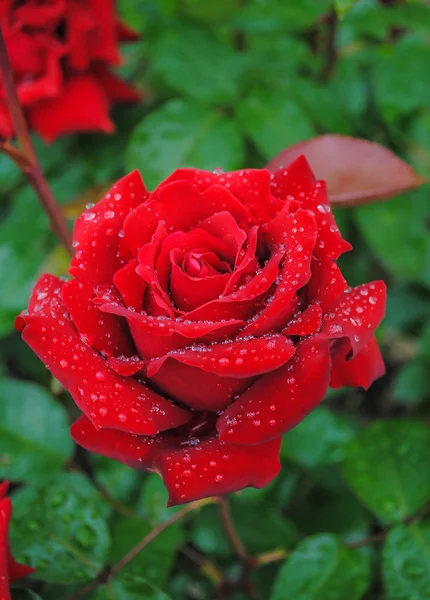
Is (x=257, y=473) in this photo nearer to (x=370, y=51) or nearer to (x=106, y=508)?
(x=106, y=508)

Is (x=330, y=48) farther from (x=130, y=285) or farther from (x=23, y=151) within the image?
(x=130, y=285)

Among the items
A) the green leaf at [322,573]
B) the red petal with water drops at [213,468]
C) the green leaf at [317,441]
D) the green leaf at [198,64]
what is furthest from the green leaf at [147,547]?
the green leaf at [198,64]

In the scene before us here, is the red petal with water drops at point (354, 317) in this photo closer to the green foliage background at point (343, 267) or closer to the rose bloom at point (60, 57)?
the green foliage background at point (343, 267)

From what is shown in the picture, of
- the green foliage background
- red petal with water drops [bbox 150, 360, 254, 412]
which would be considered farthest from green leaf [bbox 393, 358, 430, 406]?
red petal with water drops [bbox 150, 360, 254, 412]

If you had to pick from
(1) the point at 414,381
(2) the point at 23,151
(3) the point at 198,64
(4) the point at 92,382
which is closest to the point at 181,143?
(3) the point at 198,64

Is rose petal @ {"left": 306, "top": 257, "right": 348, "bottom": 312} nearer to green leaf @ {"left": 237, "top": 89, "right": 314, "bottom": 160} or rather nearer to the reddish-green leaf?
the reddish-green leaf
